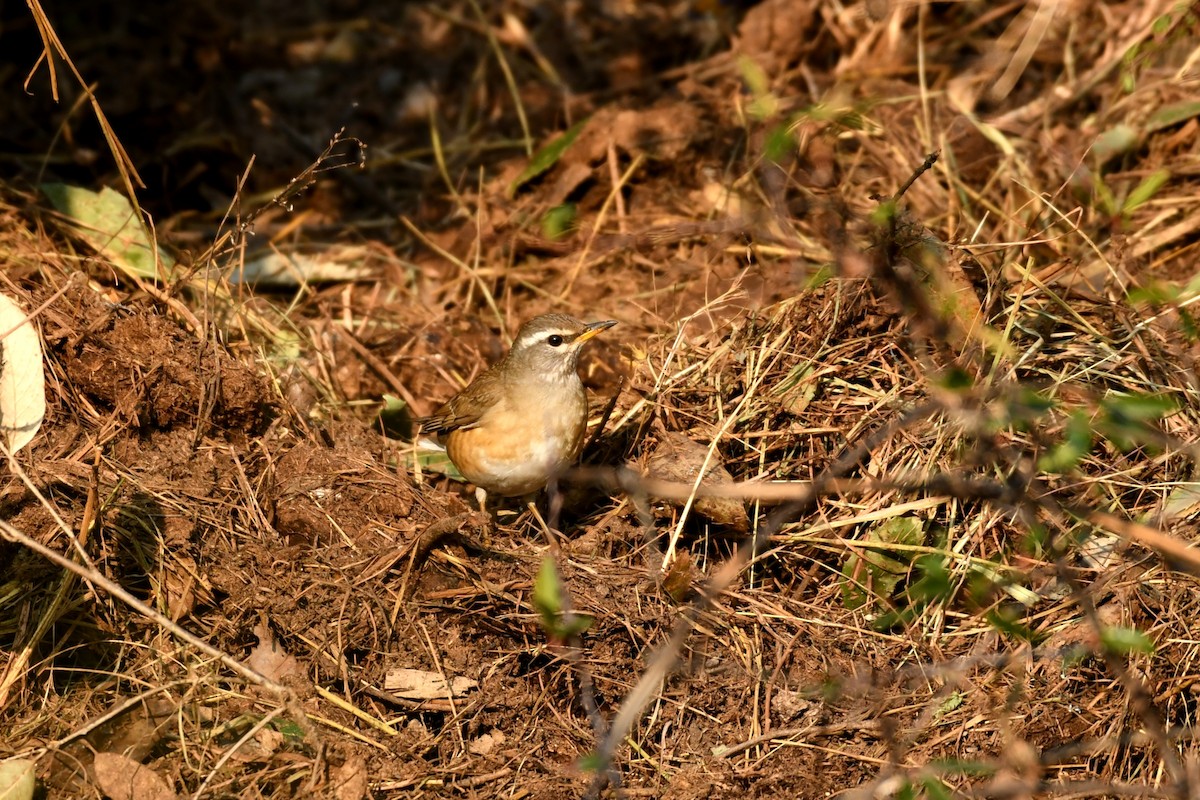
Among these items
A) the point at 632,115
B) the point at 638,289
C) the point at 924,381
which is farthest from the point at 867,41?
the point at 924,381

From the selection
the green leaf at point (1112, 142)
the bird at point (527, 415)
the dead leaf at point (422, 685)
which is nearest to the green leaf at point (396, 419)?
the bird at point (527, 415)

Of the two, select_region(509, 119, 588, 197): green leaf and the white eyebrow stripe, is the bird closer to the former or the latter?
the white eyebrow stripe

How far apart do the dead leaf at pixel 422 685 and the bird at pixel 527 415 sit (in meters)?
1.21

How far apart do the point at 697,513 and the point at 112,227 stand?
3982mm

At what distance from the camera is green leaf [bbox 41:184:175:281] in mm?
6840

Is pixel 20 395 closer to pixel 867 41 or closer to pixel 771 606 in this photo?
pixel 771 606

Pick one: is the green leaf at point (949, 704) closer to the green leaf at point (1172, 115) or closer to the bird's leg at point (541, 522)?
the bird's leg at point (541, 522)

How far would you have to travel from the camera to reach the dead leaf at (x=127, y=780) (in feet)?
15.7

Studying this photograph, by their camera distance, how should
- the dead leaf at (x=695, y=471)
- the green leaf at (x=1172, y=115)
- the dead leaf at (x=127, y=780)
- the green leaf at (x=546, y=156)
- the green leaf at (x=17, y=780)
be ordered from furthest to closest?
the green leaf at (x=546, y=156)
the green leaf at (x=1172, y=115)
the dead leaf at (x=695, y=471)
the dead leaf at (x=127, y=780)
the green leaf at (x=17, y=780)

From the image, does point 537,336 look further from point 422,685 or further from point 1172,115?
point 1172,115

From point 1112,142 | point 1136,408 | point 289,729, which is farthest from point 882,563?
point 1112,142

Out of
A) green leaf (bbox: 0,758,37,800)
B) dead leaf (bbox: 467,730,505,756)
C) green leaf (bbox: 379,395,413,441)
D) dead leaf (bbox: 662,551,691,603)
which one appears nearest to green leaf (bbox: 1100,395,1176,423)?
dead leaf (bbox: 662,551,691,603)

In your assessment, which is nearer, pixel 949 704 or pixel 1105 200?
pixel 949 704

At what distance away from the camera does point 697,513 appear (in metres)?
5.89
